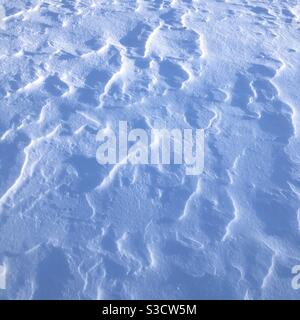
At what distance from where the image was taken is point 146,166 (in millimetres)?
2682

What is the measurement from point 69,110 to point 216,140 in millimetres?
1174

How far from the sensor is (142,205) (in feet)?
8.04

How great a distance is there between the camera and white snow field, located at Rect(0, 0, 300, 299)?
2.16 meters

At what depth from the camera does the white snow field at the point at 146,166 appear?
2.16m

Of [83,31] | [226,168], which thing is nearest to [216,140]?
[226,168]
